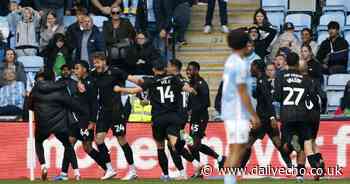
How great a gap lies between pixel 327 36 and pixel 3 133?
673cm

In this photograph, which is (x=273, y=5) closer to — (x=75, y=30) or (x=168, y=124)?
(x=75, y=30)

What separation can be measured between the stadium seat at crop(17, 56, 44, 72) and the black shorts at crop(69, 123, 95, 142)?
367 centimetres

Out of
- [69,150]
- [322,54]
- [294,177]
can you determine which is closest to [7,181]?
[69,150]

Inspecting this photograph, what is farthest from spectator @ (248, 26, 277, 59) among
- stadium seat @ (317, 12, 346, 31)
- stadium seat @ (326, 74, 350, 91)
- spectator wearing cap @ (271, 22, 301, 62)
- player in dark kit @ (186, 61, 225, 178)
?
player in dark kit @ (186, 61, 225, 178)

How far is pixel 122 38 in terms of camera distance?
2836 cm

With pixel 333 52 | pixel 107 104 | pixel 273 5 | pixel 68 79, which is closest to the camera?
pixel 107 104

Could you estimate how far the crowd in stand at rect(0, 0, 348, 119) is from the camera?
27.7m

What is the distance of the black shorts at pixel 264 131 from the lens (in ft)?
79.5

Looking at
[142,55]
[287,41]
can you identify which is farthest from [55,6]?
[287,41]

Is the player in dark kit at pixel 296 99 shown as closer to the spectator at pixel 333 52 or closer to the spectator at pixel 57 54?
the spectator at pixel 333 52

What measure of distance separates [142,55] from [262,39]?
2325 mm

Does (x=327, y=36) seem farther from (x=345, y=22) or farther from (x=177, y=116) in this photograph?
(x=177, y=116)

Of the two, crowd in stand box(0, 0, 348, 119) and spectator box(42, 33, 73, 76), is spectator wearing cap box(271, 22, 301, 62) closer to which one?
crowd in stand box(0, 0, 348, 119)

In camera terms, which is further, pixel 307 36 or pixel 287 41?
pixel 287 41
